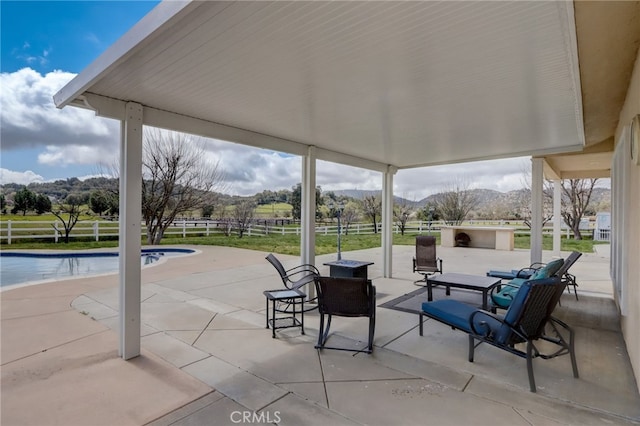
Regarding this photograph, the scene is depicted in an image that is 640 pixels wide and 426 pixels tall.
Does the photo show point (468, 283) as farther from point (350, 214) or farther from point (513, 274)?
point (350, 214)

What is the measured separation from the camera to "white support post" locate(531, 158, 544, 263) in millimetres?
6246

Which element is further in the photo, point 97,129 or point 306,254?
point 97,129

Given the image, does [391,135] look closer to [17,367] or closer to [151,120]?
[151,120]

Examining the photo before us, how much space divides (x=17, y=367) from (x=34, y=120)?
63.3ft

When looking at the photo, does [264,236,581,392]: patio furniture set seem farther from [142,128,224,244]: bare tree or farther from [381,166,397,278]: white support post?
[142,128,224,244]: bare tree

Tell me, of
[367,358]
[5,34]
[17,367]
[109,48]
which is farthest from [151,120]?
[5,34]

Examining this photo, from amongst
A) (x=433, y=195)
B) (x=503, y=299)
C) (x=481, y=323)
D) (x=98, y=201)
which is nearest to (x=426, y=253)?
(x=503, y=299)

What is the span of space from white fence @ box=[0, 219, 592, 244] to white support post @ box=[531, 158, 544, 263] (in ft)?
41.1

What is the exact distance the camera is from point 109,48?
90.7 inches

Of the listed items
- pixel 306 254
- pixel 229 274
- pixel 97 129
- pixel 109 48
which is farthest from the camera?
pixel 97 129

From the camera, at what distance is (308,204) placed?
557cm

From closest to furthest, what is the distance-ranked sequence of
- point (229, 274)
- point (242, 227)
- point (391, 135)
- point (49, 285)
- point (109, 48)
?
1. point (109, 48)
2. point (391, 135)
3. point (49, 285)
4. point (229, 274)
5. point (242, 227)

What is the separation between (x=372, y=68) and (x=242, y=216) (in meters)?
18.9

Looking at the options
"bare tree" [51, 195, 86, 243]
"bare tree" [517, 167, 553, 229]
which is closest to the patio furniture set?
"bare tree" [51, 195, 86, 243]
